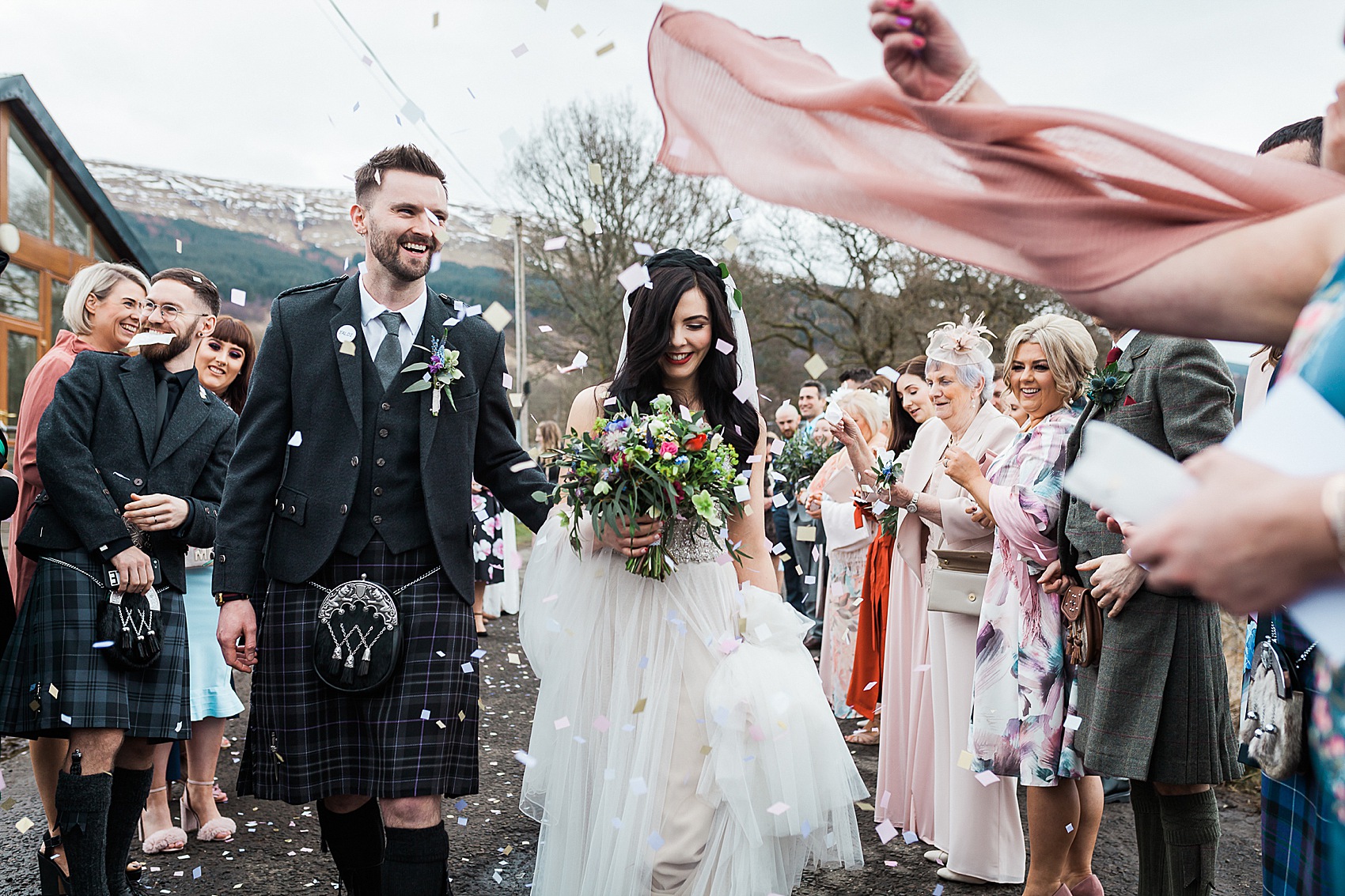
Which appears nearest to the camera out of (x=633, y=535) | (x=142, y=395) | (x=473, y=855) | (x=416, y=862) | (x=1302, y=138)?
(x=1302, y=138)

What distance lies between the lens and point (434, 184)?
3533mm

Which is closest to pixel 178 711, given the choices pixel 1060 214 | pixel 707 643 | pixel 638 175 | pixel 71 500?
pixel 71 500

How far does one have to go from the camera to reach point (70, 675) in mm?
3812

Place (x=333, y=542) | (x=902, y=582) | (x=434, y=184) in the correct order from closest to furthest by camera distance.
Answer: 1. (x=333, y=542)
2. (x=434, y=184)
3. (x=902, y=582)

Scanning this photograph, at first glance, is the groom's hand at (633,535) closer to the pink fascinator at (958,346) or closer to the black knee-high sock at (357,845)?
the black knee-high sock at (357,845)

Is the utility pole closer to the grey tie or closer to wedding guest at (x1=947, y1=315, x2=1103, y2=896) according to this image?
wedding guest at (x1=947, y1=315, x2=1103, y2=896)

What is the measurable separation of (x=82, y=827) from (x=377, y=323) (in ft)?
7.42

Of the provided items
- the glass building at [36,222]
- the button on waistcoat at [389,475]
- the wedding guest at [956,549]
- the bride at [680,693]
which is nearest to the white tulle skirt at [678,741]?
the bride at [680,693]

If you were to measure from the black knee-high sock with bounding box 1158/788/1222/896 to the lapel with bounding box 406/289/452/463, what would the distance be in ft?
9.63

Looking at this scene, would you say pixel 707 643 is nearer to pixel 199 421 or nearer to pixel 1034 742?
pixel 1034 742

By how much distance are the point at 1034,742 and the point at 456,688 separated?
231 cm

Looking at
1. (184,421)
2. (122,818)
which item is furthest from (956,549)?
(122,818)

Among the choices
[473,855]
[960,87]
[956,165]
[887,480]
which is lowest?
[473,855]

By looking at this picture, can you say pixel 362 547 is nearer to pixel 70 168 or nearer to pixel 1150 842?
pixel 1150 842
